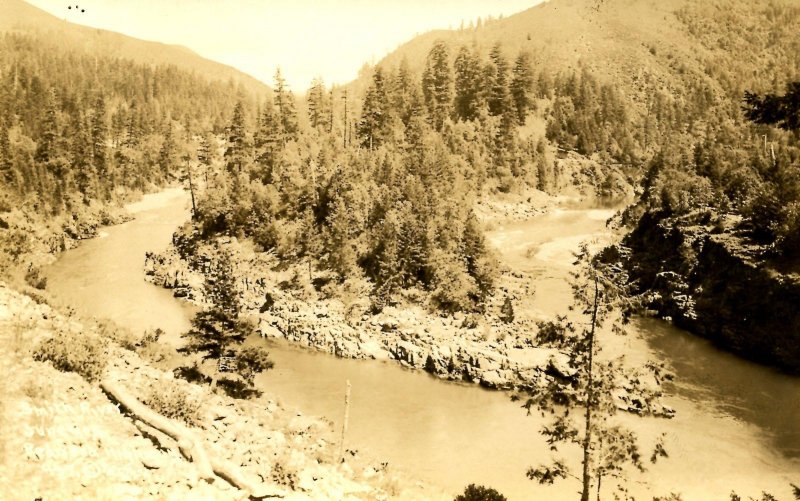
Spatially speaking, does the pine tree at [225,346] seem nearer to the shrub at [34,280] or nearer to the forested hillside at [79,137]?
the shrub at [34,280]

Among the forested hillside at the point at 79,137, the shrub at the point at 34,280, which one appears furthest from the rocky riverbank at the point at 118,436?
the forested hillside at the point at 79,137

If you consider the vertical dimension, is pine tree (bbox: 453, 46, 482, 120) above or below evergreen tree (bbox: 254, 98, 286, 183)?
above

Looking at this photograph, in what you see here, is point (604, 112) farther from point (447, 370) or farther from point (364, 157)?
point (447, 370)

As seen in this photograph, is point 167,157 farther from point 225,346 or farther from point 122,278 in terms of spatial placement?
point 225,346

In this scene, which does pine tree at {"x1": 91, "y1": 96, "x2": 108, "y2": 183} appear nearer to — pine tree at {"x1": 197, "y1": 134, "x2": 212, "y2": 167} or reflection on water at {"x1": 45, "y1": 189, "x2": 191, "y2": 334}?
reflection on water at {"x1": 45, "y1": 189, "x2": 191, "y2": 334}

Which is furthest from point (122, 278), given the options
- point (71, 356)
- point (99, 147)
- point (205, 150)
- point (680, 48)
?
point (680, 48)

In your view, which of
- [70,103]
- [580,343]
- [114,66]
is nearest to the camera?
[580,343]

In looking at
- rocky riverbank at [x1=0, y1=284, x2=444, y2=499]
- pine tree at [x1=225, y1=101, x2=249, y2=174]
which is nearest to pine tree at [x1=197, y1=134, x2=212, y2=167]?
pine tree at [x1=225, y1=101, x2=249, y2=174]

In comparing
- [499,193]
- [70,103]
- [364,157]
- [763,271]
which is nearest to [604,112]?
[499,193]
